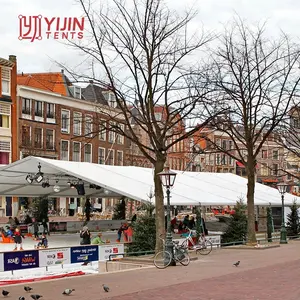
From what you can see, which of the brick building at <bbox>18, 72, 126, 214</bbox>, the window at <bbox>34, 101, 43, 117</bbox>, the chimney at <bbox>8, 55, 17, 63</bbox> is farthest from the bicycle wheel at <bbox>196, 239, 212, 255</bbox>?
the chimney at <bbox>8, 55, 17, 63</bbox>

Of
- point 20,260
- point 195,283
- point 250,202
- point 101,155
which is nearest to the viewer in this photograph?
point 195,283

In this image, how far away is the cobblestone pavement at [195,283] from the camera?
1381 centimetres

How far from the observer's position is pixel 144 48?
21516mm

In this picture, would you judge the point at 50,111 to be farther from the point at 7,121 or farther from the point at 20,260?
the point at 20,260

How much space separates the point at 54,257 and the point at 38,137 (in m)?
43.0

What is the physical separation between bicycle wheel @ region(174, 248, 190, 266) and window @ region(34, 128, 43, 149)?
142ft

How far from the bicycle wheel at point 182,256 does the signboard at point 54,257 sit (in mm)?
3692

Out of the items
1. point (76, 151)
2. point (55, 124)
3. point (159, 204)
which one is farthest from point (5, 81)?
point (159, 204)

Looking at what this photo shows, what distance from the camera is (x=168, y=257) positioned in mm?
Answer: 20406

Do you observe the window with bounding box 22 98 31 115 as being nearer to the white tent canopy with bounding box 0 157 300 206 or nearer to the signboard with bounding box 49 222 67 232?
the white tent canopy with bounding box 0 157 300 206

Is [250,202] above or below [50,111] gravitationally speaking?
below

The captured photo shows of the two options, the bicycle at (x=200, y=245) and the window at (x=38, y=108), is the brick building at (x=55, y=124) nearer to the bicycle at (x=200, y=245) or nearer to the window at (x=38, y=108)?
the window at (x=38, y=108)

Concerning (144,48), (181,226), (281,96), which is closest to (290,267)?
(144,48)

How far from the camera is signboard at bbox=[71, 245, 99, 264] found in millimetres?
21953
